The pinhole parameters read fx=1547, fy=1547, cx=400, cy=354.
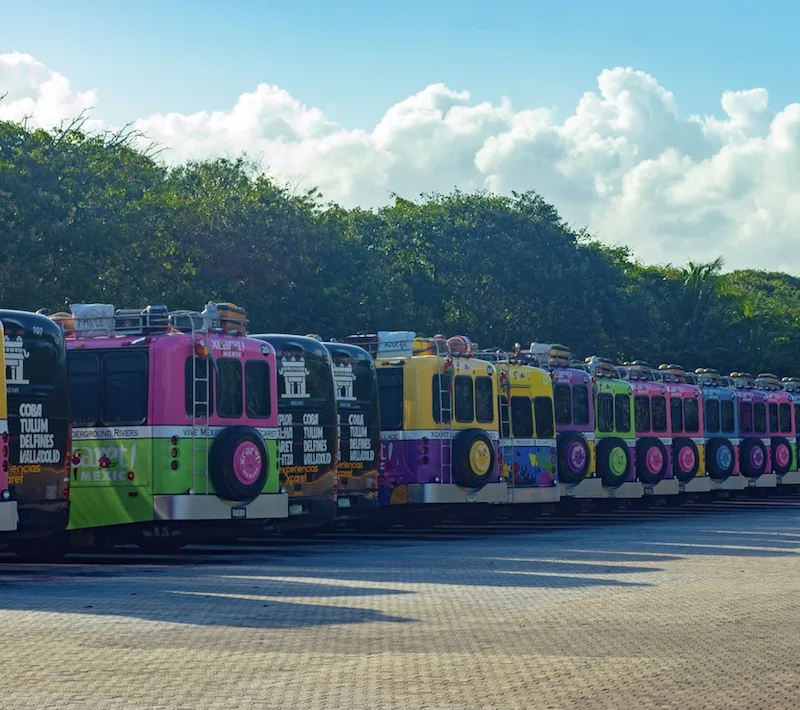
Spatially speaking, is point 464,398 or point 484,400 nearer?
point 464,398

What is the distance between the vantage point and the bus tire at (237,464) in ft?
63.6

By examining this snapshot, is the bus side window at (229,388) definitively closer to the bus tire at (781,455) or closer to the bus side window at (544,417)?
the bus side window at (544,417)

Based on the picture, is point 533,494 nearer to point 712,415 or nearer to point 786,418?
point 712,415

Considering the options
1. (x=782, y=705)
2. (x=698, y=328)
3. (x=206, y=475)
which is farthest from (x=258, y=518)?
(x=698, y=328)

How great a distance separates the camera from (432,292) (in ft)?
161

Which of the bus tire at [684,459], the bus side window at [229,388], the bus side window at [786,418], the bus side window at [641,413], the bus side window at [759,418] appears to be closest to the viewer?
the bus side window at [229,388]

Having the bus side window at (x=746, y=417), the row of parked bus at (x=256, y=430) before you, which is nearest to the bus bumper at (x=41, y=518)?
the row of parked bus at (x=256, y=430)

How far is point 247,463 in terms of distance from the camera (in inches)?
774

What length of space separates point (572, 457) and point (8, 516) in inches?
591

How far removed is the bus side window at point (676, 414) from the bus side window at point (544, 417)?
22.2 ft

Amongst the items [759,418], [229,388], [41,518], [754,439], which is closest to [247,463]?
[229,388]

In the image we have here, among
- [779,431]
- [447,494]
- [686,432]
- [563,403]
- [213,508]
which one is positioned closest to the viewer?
[213,508]

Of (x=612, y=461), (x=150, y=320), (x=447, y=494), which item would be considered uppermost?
(x=150, y=320)

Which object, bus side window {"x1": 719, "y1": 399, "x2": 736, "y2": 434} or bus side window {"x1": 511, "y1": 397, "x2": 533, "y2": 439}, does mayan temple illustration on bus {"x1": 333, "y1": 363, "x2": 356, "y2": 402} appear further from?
bus side window {"x1": 719, "y1": 399, "x2": 736, "y2": 434}
